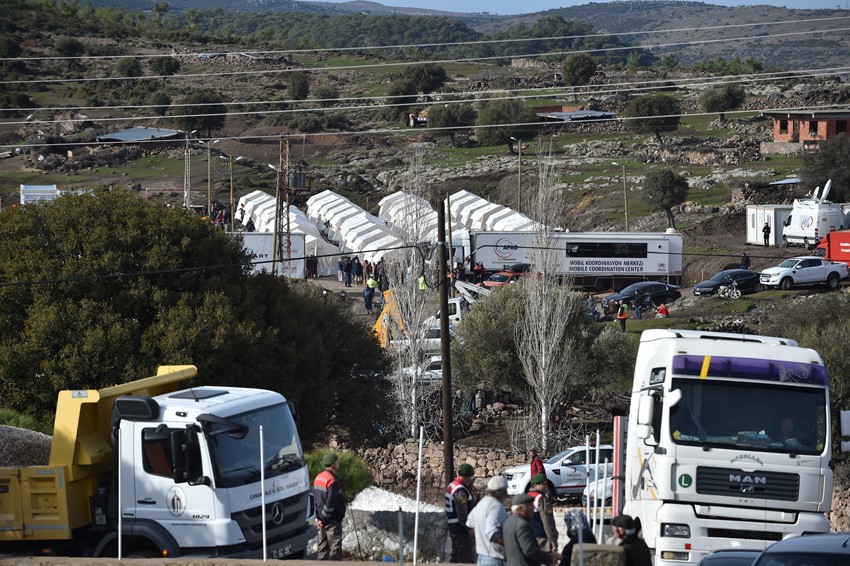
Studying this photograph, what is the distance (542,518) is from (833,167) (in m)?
67.7

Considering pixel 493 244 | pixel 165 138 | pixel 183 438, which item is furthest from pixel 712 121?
pixel 183 438

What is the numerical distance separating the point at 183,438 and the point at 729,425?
6.56 m

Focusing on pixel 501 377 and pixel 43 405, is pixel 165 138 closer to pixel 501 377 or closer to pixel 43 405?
pixel 501 377

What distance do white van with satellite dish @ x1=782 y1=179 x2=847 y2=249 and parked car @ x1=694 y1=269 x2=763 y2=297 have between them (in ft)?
34.3

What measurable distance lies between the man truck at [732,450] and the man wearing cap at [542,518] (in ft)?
4.97

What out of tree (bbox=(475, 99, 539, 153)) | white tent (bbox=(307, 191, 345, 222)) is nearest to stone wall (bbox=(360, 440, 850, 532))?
white tent (bbox=(307, 191, 345, 222))

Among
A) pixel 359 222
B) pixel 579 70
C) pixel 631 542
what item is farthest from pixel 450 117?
pixel 631 542

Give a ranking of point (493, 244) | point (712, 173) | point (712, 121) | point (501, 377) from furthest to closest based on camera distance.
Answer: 1. point (712, 121)
2. point (712, 173)
3. point (493, 244)
4. point (501, 377)

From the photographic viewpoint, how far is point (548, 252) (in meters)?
38.6

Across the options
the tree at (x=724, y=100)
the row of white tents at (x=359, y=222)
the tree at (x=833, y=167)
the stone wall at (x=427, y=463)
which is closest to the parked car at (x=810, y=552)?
the stone wall at (x=427, y=463)

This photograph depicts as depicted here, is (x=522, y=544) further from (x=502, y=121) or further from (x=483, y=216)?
(x=502, y=121)

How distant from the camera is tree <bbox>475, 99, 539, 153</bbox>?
355ft

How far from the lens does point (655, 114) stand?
359 feet

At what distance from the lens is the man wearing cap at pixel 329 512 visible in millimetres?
14156
